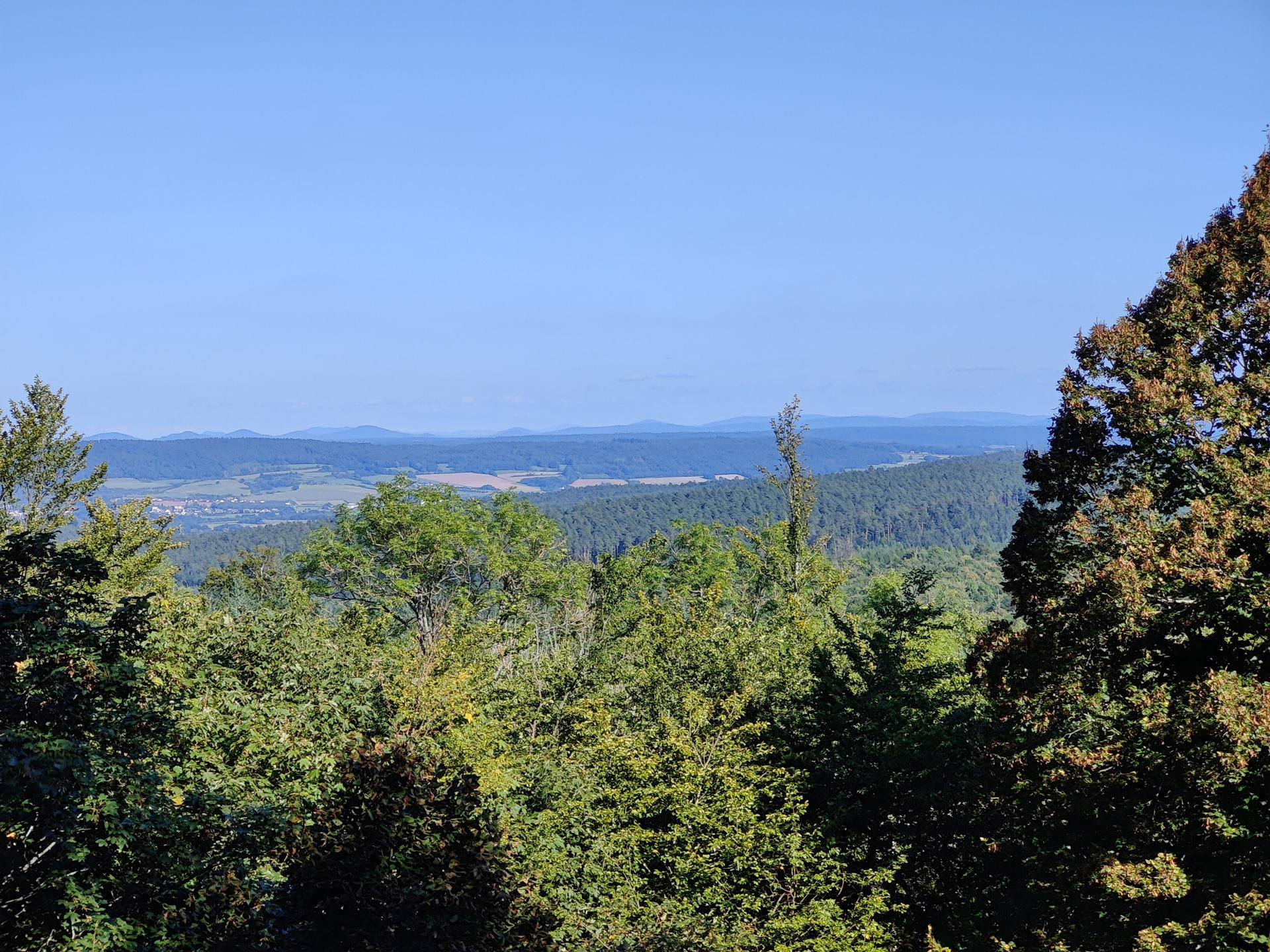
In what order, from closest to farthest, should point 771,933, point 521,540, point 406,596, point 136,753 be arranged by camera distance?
point 136,753 → point 771,933 → point 406,596 → point 521,540

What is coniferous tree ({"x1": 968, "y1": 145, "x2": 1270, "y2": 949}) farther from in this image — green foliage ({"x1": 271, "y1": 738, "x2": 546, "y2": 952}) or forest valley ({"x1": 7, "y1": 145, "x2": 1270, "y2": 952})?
green foliage ({"x1": 271, "y1": 738, "x2": 546, "y2": 952})

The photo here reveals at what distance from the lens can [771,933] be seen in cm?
1575

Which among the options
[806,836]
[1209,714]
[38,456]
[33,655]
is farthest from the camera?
[38,456]

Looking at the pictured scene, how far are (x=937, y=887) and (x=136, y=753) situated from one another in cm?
1599

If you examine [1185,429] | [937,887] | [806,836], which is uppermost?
[1185,429]

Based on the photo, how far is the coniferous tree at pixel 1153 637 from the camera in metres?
10.3

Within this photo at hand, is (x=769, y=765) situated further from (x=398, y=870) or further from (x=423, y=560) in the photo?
(x=423, y=560)

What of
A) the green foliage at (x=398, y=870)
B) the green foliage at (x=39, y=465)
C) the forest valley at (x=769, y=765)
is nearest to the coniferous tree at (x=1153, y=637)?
the forest valley at (x=769, y=765)

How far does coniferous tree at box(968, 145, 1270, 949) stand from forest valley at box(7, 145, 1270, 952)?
47 mm

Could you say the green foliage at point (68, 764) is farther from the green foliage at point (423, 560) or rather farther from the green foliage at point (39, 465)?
the green foliage at point (423, 560)

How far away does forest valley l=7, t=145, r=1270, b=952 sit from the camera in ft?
30.2

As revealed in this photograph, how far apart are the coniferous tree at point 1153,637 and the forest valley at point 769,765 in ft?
0.16

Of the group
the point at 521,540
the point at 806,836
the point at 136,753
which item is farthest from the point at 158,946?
the point at 521,540

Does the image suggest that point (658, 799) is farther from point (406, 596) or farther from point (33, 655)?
point (406, 596)
